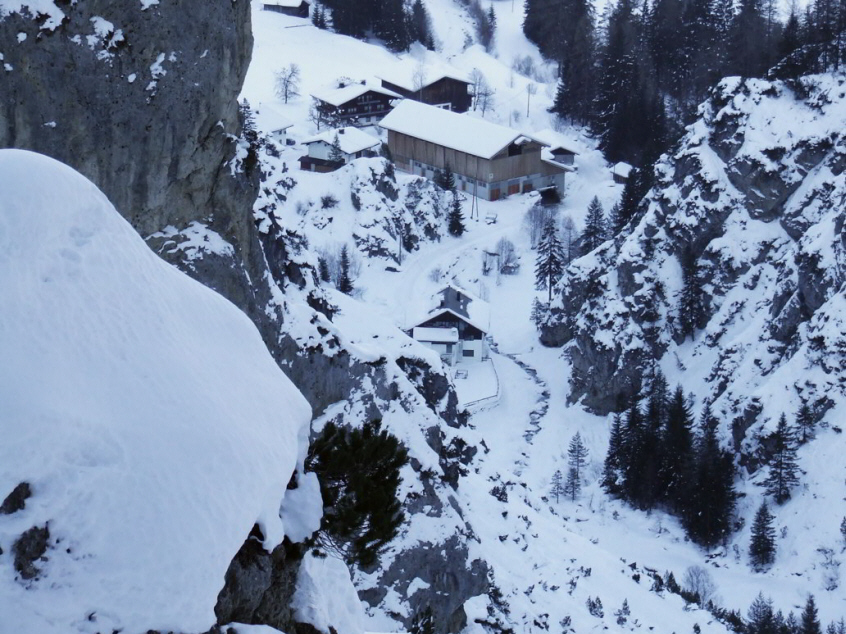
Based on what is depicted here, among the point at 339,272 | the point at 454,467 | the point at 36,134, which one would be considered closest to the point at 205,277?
the point at 36,134

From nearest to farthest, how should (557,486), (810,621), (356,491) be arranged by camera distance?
(356,491) → (810,621) → (557,486)

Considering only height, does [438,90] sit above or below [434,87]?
below

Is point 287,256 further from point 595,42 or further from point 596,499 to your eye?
point 595,42

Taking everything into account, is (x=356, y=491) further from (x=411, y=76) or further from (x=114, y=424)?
(x=411, y=76)

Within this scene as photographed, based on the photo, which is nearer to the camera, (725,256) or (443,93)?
(725,256)

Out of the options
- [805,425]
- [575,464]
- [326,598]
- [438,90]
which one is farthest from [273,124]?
[326,598]

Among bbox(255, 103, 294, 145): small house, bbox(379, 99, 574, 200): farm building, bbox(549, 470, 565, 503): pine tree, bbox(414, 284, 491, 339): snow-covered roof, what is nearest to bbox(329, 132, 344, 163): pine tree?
bbox(255, 103, 294, 145): small house

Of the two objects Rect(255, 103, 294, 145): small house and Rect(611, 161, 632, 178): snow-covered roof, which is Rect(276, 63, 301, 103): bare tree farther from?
Rect(611, 161, 632, 178): snow-covered roof
